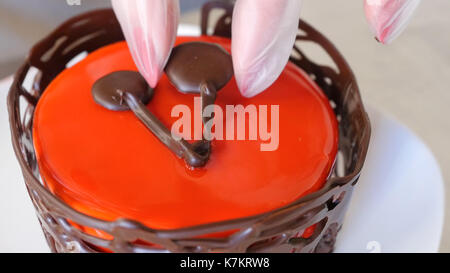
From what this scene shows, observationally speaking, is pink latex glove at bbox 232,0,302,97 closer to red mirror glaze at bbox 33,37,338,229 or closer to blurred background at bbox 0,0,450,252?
red mirror glaze at bbox 33,37,338,229

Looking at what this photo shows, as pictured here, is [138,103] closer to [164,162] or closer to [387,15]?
[164,162]

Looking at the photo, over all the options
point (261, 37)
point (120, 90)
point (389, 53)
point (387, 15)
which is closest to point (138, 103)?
point (120, 90)

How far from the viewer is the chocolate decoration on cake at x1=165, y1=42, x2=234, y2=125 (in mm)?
502

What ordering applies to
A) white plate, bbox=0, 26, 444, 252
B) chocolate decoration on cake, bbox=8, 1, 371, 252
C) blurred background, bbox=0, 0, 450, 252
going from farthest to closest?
1. blurred background, bbox=0, 0, 450, 252
2. white plate, bbox=0, 26, 444, 252
3. chocolate decoration on cake, bbox=8, 1, 371, 252

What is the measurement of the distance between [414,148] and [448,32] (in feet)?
1.51

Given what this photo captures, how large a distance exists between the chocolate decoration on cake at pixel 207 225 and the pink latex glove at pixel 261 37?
0.38 feet

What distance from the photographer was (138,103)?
0.48 meters

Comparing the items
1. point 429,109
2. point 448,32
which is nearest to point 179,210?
point 429,109

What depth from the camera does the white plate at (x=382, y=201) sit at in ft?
1.82

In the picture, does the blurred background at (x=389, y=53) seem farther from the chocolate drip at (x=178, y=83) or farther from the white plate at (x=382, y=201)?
the chocolate drip at (x=178, y=83)

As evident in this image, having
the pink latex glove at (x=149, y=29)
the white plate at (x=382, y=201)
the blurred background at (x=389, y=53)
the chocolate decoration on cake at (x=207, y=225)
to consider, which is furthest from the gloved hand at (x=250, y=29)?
the blurred background at (x=389, y=53)

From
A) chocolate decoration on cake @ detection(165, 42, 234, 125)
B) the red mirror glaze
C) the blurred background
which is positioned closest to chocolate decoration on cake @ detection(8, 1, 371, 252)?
the red mirror glaze

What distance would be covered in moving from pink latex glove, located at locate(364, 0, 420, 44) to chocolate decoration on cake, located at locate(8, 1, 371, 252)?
101 millimetres

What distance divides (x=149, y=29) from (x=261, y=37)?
3.8 inches
